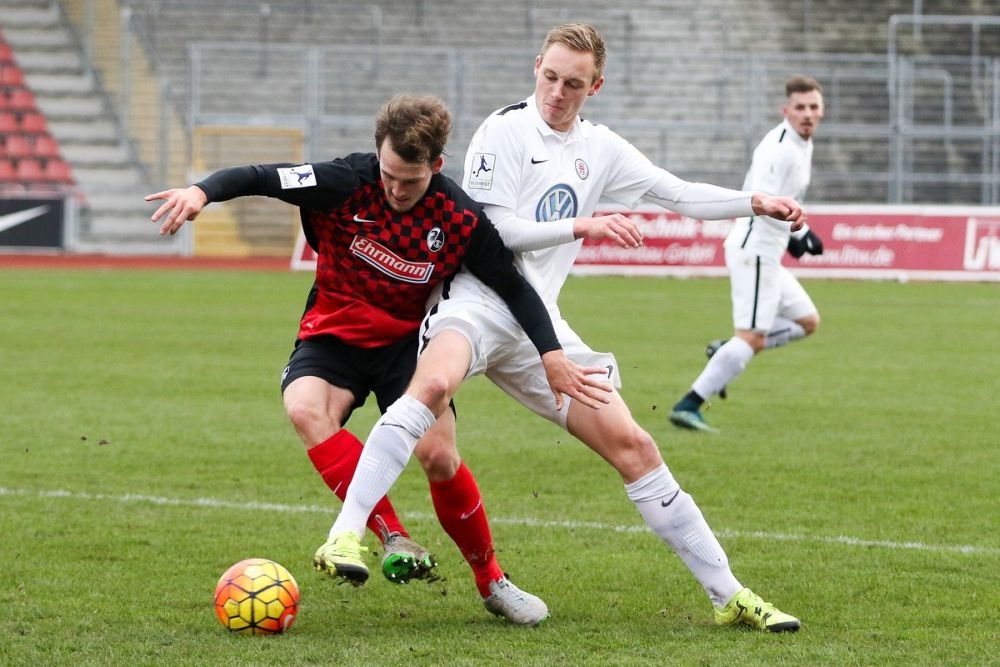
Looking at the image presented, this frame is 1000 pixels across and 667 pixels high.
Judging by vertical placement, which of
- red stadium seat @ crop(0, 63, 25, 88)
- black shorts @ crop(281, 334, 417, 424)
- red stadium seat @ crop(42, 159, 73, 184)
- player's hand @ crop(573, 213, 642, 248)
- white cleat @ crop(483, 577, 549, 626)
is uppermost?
player's hand @ crop(573, 213, 642, 248)

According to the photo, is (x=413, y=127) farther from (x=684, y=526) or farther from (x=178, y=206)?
(x=684, y=526)

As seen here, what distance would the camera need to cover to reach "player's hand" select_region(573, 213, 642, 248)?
15.1 ft

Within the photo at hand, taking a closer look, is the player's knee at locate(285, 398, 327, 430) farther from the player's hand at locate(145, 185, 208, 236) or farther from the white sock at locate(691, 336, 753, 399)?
the white sock at locate(691, 336, 753, 399)

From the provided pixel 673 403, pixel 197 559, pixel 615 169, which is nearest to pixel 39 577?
pixel 197 559

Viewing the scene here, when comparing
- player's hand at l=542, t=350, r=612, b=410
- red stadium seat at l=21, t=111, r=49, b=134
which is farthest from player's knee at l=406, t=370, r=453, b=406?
red stadium seat at l=21, t=111, r=49, b=134

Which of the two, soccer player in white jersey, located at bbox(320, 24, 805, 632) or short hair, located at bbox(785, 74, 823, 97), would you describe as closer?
soccer player in white jersey, located at bbox(320, 24, 805, 632)

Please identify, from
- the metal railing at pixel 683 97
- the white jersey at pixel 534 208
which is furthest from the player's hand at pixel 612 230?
the metal railing at pixel 683 97

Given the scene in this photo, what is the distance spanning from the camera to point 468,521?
514 centimetres

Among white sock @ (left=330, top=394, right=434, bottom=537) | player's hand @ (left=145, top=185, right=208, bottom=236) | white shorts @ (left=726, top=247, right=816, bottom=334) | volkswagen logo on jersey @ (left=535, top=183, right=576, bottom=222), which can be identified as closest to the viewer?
player's hand @ (left=145, top=185, right=208, bottom=236)

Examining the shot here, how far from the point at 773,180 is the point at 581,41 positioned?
17.0ft

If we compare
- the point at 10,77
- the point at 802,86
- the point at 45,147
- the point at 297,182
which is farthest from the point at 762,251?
the point at 10,77

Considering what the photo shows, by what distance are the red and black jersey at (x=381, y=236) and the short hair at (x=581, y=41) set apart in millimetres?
586

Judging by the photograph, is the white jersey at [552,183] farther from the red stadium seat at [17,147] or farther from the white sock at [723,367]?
the red stadium seat at [17,147]

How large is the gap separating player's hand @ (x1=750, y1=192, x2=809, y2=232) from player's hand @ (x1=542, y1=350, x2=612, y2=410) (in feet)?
2.68
